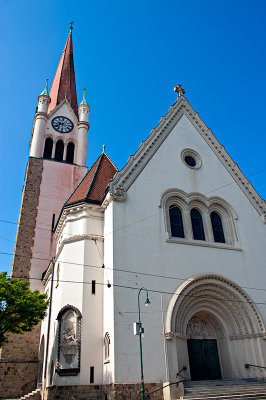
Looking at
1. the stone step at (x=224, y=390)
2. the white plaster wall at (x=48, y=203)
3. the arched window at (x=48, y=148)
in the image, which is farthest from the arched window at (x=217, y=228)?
the arched window at (x=48, y=148)

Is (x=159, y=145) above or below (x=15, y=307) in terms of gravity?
above

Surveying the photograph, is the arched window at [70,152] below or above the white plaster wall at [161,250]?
above

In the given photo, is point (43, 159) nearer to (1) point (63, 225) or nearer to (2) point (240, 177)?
(1) point (63, 225)

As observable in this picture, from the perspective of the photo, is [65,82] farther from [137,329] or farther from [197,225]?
[137,329]

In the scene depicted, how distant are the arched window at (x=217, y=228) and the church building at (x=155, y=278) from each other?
8cm

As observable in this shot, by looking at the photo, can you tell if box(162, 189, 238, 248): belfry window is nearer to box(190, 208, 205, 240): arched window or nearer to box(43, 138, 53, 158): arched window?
box(190, 208, 205, 240): arched window

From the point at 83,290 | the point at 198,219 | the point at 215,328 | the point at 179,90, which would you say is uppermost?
the point at 179,90

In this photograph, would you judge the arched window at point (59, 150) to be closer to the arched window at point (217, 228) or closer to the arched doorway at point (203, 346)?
the arched window at point (217, 228)

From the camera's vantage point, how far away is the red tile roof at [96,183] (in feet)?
72.2

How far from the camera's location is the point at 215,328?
66.7 ft

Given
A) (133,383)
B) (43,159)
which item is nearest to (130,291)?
(133,383)

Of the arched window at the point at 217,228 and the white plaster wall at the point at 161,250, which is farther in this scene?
the arched window at the point at 217,228

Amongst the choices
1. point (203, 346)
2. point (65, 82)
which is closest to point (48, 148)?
point (65, 82)

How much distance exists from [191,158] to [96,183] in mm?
7075
